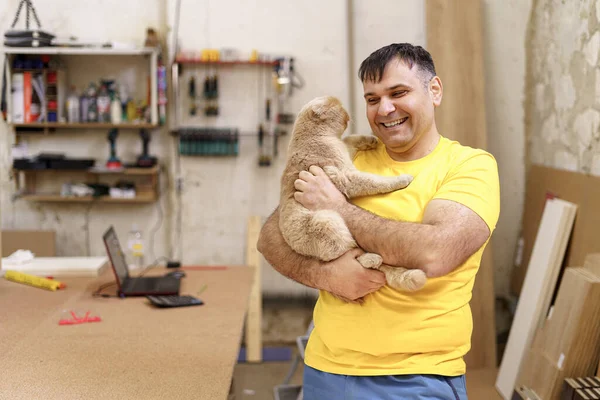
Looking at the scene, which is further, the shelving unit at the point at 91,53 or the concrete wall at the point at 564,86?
the shelving unit at the point at 91,53

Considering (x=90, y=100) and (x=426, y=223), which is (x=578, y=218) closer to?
(x=426, y=223)

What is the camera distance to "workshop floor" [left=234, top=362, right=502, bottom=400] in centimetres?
367

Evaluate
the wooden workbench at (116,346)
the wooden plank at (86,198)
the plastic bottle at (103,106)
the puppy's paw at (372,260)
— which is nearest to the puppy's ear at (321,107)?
the puppy's paw at (372,260)

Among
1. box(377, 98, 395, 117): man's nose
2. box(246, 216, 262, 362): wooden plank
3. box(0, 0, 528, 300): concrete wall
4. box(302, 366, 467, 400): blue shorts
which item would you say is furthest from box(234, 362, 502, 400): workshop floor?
box(377, 98, 395, 117): man's nose

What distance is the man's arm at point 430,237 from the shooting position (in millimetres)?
1504

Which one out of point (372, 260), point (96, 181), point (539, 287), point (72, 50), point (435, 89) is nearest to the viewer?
point (372, 260)

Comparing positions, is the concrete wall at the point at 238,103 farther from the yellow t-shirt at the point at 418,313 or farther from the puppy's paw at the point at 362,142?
the yellow t-shirt at the point at 418,313

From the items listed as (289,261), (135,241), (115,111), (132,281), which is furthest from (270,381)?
(289,261)

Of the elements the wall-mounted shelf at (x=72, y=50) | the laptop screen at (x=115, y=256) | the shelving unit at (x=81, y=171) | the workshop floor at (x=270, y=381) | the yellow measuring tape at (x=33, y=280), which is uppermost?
the wall-mounted shelf at (x=72, y=50)

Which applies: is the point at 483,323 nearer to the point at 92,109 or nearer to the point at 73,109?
the point at 92,109

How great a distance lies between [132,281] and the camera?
3.20m

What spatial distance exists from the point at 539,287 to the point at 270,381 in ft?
5.93

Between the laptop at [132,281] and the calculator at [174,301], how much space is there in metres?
0.10

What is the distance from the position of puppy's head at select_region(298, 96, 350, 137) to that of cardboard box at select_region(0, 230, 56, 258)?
3178 millimetres
